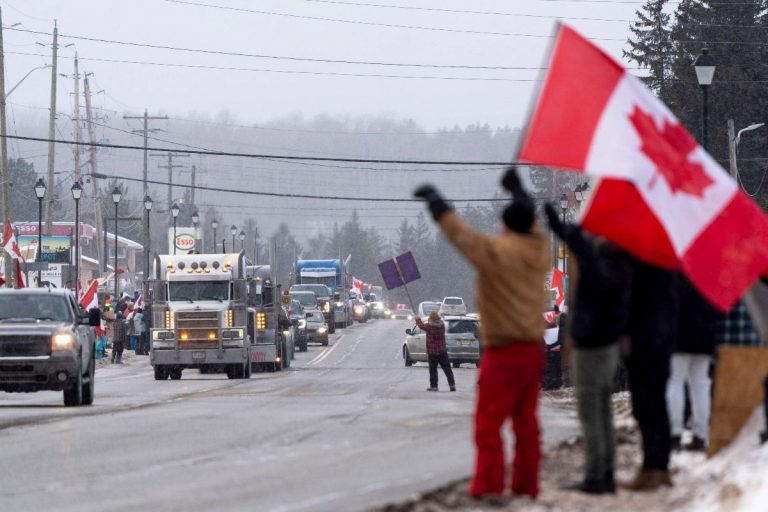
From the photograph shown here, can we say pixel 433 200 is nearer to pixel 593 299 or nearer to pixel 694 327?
pixel 593 299

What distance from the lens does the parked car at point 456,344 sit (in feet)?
168

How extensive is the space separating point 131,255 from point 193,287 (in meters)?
156

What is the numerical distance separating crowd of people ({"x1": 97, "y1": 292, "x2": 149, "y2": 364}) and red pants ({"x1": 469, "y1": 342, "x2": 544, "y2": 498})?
40910 mm

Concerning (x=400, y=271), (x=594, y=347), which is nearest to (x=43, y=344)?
(x=594, y=347)

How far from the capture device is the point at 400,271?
1811 inches

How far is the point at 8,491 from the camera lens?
13.2 metres

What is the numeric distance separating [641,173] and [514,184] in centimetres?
158

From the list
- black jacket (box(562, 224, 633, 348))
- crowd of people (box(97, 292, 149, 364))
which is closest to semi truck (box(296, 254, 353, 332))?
crowd of people (box(97, 292, 149, 364))

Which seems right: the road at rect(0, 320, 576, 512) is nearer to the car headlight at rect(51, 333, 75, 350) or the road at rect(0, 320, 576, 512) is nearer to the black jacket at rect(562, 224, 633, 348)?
the car headlight at rect(51, 333, 75, 350)

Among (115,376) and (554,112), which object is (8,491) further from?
(115,376)

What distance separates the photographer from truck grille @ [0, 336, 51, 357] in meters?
25.8

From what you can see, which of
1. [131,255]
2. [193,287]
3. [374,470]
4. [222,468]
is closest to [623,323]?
[374,470]

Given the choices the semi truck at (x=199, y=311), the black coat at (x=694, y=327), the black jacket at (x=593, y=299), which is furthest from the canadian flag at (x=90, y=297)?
the black jacket at (x=593, y=299)

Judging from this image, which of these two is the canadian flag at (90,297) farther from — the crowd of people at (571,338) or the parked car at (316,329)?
the crowd of people at (571,338)
